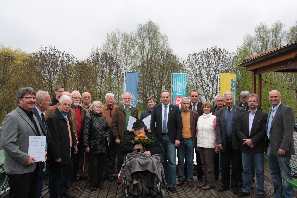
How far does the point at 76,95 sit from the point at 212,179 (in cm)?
316

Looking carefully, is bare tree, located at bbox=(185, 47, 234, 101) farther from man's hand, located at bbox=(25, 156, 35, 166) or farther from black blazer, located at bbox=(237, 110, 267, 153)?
man's hand, located at bbox=(25, 156, 35, 166)

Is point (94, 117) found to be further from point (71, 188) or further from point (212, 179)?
point (212, 179)

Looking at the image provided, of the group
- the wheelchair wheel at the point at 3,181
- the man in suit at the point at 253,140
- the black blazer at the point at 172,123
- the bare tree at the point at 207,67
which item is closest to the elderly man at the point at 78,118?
the black blazer at the point at 172,123

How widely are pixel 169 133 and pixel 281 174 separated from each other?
2.44 m

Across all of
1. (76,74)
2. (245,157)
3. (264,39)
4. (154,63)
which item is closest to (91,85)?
(76,74)

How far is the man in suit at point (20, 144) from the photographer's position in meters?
4.94

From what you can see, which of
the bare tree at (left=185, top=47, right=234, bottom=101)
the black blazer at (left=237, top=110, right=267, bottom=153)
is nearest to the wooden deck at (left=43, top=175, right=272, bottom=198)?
the black blazer at (left=237, top=110, right=267, bottom=153)

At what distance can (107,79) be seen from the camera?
1211 inches

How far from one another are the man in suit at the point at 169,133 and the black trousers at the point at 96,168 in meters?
1.21

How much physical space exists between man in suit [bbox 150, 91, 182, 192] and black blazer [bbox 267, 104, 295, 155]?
7.10 feet

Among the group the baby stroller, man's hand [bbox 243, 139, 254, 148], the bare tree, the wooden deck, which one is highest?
the bare tree

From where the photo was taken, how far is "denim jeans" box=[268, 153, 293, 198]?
6562mm

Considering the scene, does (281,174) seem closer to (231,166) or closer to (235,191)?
(235,191)

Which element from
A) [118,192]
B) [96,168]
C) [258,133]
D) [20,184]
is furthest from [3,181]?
[258,133]
